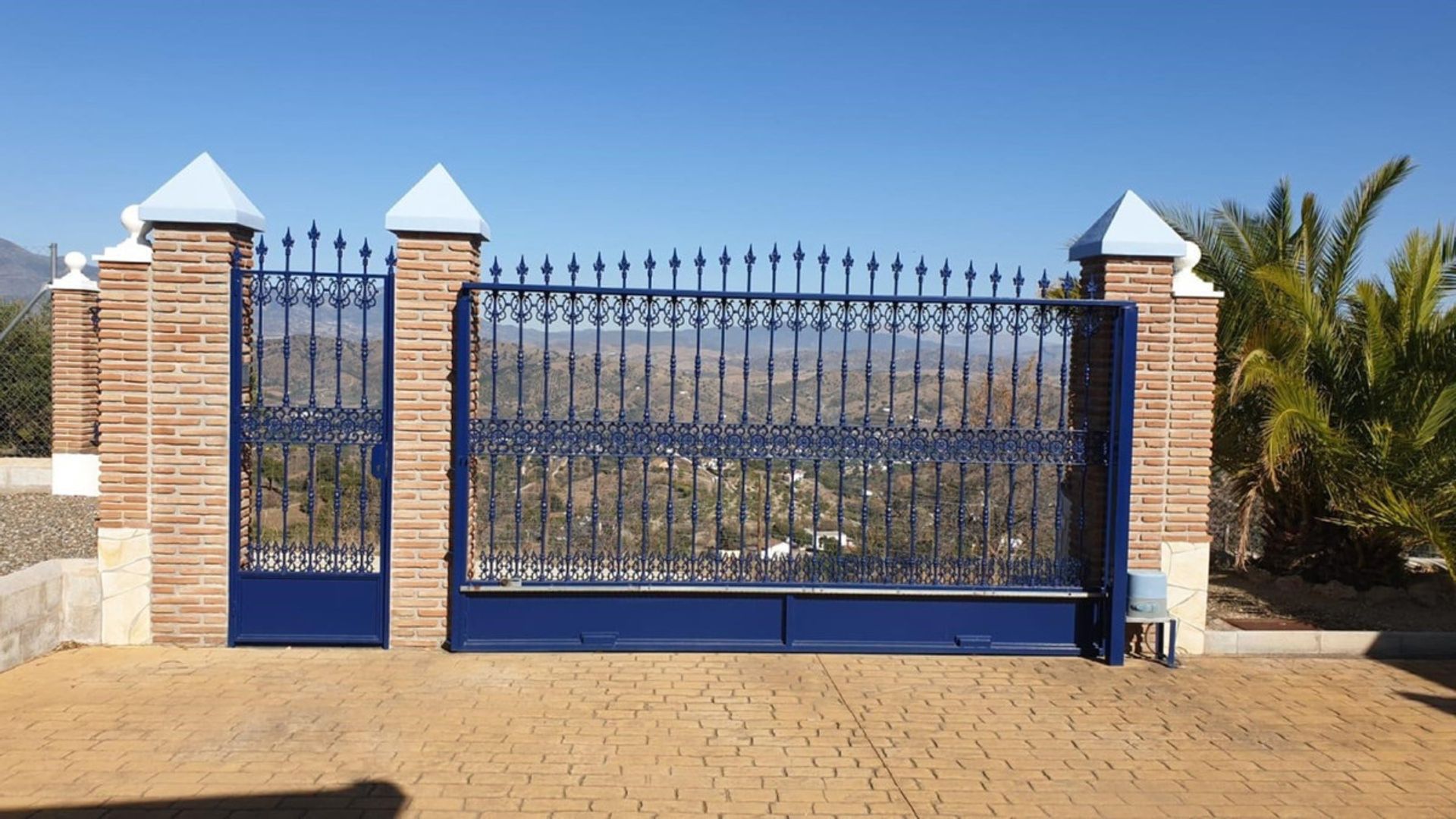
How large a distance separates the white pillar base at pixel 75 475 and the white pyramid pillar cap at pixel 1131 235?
13989 mm

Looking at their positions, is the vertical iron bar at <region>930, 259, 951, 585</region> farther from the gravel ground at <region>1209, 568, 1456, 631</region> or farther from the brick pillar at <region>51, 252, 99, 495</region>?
the brick pillar at <region>51, 252, 99, 495</region>

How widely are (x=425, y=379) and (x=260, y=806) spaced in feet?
10.2

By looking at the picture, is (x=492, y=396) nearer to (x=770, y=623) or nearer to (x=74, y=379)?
(x=770, y=623)

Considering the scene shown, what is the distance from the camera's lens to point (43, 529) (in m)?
12.1

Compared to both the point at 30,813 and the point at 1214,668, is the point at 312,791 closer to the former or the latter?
the point at 30,813

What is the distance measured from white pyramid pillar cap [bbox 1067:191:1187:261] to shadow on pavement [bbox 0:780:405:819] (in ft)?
18.8

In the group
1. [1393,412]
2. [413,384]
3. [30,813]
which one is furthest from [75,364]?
[1393,412]

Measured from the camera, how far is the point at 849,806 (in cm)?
486

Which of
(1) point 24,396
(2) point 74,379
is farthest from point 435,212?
(1) point 24,396

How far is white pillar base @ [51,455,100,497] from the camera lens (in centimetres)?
1466

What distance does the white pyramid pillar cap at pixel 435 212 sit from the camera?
6898 mm

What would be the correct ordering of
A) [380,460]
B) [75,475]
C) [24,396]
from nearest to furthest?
1. [380,460]
2. [75,475]
3. [24,396]

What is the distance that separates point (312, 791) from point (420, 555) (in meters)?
2.39

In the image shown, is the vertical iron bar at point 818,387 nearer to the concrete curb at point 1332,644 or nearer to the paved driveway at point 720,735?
the paved driveway at point 720,735
